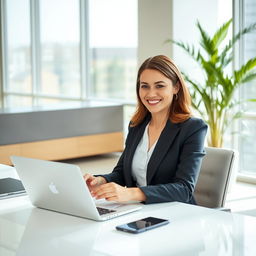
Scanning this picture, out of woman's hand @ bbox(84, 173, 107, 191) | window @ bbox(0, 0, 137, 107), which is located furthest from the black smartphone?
window @ bbox(0, 0, 137, 107)

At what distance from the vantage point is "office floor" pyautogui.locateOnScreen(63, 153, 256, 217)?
568 cm

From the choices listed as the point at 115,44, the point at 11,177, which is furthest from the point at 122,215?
the point at 115,44

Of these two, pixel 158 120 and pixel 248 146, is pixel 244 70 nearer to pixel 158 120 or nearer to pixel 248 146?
pixel 248 146

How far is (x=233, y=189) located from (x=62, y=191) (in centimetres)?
423

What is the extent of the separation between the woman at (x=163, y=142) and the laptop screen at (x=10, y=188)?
38 centimetres

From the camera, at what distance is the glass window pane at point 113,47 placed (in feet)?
28.5

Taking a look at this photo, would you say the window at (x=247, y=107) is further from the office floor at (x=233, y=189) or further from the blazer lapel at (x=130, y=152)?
the blazer lapel at (x=130, y=152)

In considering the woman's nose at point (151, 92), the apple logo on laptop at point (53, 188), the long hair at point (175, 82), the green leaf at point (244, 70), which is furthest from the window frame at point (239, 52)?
the apple logo on laptop at point (53, 188)

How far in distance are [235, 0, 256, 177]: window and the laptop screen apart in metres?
4.19

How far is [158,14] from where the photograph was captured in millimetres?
7422

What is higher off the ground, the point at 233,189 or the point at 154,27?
the point at 154,27

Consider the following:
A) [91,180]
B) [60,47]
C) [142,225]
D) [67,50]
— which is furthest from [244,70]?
[60,47]

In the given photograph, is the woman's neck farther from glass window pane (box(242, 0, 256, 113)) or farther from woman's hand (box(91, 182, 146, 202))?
glass window pane (box(242, 0, 256, 113))

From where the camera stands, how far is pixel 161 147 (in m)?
3.06
